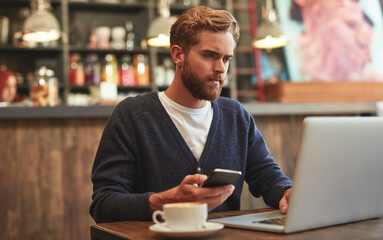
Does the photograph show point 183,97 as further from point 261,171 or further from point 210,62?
point 261,171

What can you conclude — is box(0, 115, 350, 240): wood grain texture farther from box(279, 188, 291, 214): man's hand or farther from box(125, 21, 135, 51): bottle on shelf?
box(125, 21, 135, 51): bottle on shelf

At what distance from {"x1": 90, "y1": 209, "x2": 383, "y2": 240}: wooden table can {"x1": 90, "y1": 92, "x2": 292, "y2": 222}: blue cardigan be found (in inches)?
6.3

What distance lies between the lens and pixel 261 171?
1.70m

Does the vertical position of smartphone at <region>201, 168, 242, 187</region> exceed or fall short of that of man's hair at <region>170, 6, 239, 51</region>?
it falls short

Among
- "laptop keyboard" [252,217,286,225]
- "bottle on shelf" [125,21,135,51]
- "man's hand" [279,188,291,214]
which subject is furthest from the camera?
"bottle on shelf" [125,21,135,51]

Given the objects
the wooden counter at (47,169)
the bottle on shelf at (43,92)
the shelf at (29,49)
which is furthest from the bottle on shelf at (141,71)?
the wooden counter at (47,169)

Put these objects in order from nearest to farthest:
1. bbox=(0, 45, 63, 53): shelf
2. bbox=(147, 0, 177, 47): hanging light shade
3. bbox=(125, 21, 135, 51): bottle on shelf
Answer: bbox=(147, 0, 177, 47): hanging light shade < bbox=(0, 45, 63, 53): shelf < bbox=(125, 21, 135, 51): bottle on shelf

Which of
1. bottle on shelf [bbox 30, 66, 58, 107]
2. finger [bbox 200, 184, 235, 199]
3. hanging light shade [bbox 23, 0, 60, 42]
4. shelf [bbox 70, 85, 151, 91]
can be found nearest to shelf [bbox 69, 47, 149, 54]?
shelf [bbox 70, 85, 151, 91]

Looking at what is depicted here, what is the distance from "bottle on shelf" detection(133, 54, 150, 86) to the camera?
5484 millimetres

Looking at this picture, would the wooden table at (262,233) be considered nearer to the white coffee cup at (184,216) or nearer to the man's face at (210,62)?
the white coffee cup at (184,216)

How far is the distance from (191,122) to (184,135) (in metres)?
0.05

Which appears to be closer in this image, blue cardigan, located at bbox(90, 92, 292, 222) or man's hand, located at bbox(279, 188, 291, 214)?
man's hand, located at bbox(279, 188, 291, 214)

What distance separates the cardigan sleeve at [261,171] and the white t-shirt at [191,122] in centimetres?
19

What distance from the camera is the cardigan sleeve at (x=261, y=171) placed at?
5.24 feet
